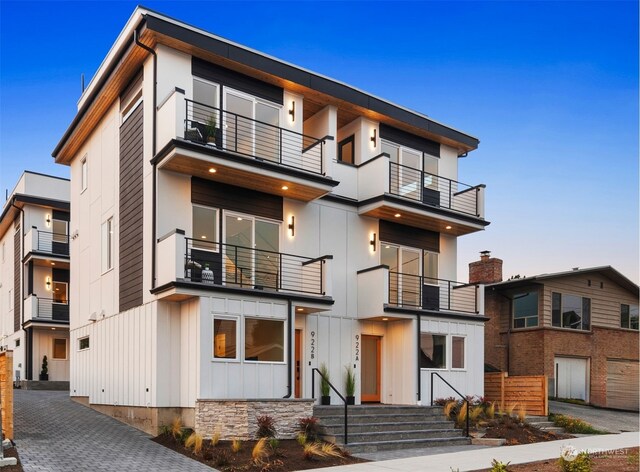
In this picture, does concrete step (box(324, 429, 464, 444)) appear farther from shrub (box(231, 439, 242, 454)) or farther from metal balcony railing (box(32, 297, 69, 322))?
metal balcony railing (box(32, 297, 69, 322))

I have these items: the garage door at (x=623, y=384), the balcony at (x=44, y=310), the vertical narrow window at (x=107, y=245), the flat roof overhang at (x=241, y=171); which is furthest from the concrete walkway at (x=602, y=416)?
the balcony at (x=44, y=310)

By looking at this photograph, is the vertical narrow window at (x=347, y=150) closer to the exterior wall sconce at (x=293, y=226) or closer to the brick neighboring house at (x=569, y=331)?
the exterior wall sconce at (x=293, y=226)

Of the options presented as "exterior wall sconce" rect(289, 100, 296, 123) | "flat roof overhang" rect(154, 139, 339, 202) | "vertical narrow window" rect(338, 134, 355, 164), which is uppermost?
"exterior wall sconce" rect(289, 100, 296, 123)

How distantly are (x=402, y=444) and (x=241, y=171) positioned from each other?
7.52 metres

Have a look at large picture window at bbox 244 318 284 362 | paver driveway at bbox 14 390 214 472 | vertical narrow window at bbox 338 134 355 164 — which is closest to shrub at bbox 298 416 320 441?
large picture window at bbox 244 318 284 362

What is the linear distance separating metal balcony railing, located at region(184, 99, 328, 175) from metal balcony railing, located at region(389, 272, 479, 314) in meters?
4.67


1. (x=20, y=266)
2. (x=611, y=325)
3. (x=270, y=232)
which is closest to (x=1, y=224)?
(x=20, y=266)

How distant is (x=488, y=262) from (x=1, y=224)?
25419 millimetres

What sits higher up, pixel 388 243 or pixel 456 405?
pixel 388 243

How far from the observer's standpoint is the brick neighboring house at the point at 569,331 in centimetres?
2645

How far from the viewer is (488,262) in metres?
29.9

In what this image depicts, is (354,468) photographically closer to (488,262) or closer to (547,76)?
(547,76)

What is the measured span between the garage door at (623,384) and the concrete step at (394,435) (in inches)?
588

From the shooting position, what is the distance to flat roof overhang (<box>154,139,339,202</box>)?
1497 cm
